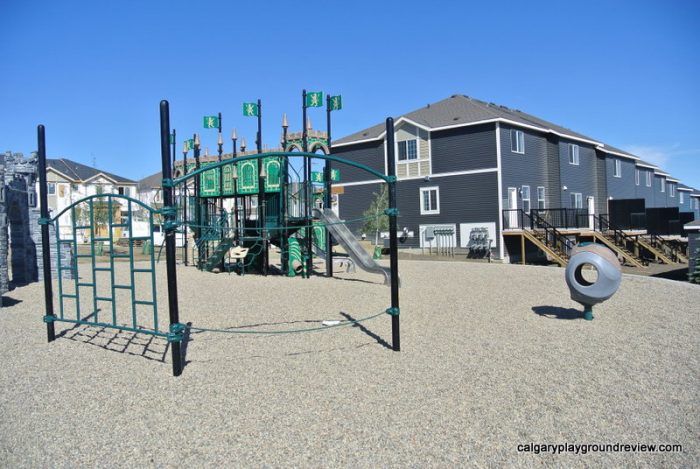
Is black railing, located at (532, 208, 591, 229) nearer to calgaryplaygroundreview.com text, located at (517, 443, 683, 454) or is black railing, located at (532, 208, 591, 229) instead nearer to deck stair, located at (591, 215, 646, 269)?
deck stair, located at (591, 215, 646, 269)

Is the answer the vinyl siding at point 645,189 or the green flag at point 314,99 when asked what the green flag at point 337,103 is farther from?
the vinyl siding at point 645,189

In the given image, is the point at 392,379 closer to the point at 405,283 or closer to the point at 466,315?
the point at 466,315

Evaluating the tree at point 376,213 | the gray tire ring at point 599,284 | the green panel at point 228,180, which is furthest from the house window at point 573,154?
the gray tire ring at point 599,284

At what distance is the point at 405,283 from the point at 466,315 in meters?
4.83

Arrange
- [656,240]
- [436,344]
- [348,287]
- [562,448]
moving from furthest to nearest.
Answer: [656,240] < [348,287] < [436,344] < [562,448]

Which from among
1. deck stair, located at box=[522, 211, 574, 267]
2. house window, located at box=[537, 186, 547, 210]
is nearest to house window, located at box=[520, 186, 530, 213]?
house window, located at box=[537, 186, 547, 210]

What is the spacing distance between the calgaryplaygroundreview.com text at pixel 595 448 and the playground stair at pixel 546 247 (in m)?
18.1

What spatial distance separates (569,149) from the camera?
34.1 metres

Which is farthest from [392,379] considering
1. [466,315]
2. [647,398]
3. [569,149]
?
[569,149]

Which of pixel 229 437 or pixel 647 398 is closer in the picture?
pixel 229 437

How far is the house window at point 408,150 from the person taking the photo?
3075 cm

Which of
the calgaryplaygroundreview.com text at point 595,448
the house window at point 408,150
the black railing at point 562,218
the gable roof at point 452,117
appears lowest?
the calgaryplaygroundreview.com text at point 595,448

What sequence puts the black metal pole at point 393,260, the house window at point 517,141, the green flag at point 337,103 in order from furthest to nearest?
the house window at point 517,141 < the green flag at point 337,103 < the black metal pole at point 393,260

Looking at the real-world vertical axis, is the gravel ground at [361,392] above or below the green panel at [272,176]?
below
